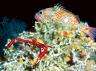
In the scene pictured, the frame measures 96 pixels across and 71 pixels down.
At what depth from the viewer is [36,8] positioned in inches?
171

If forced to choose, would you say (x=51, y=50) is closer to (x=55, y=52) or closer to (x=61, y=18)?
(x=55, y=52)

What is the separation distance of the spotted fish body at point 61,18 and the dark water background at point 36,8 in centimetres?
31

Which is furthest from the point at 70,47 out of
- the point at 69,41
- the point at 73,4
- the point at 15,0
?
the point at 15,0

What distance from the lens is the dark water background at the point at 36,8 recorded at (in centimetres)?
407

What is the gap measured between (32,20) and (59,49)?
1448mm

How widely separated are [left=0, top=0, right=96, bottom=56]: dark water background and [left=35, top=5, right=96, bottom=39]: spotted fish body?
309 mm

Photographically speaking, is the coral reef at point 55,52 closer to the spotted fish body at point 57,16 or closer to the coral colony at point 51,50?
the coral colony at point 51,50

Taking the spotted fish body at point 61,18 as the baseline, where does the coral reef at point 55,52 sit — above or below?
below

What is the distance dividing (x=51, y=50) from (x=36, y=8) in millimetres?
1643

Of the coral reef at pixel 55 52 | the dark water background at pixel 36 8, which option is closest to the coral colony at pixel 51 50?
the coral reef at pixel 55 52

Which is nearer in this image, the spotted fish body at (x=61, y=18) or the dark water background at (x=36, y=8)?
the spotted fish body at (x=61, y=18)

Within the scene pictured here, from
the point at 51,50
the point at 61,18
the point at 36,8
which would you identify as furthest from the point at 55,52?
the point at 36,8

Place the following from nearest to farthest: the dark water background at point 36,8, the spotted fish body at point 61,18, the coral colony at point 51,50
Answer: the coral colony at point 51,50, the spotted fish body at point 61,18, the dark water background at point 36,8

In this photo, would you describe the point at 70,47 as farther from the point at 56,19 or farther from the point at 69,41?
the point at 56,19
